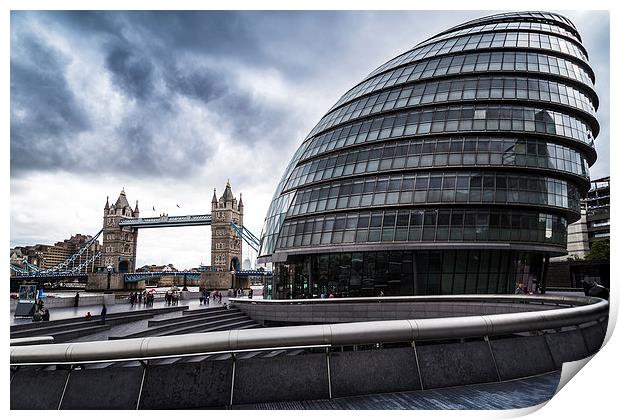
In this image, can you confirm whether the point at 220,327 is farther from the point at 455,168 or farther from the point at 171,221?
the point at 171,221

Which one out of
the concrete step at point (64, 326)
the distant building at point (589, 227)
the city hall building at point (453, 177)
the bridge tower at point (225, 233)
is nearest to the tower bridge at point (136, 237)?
the bridge tower at point (225, 233)

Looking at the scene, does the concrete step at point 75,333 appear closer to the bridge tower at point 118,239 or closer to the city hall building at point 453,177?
the city hall building at point 453,177

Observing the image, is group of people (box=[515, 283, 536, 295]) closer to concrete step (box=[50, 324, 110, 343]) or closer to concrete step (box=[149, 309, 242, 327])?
concrete step (box=[149, 309, 242, 327])

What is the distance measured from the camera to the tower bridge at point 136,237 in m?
162

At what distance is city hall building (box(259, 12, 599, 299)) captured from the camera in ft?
101

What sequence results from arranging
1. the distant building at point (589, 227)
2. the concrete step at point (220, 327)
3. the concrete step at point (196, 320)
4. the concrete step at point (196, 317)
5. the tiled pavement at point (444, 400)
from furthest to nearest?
the distant building at point (589, 227) < the concrete step at point (196, 317) < the concrete step at point (196, 320) < the concrete step at point (220, 327) < the tiled pavement at point (444, 400)

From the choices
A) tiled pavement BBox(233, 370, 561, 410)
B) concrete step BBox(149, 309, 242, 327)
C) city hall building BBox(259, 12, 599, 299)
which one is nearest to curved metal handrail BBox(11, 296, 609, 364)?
tiled pavement BBox(233, 370, 561, 410)

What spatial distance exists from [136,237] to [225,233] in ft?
171

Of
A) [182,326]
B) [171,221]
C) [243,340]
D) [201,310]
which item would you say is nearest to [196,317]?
[201,310]

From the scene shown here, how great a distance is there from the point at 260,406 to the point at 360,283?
85.7ft

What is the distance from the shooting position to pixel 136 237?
19650 cm

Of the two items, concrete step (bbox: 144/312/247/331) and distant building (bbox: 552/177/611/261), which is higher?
distant building (bbox: 552/177/611/261)

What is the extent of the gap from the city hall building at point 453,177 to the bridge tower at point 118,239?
165311mm
